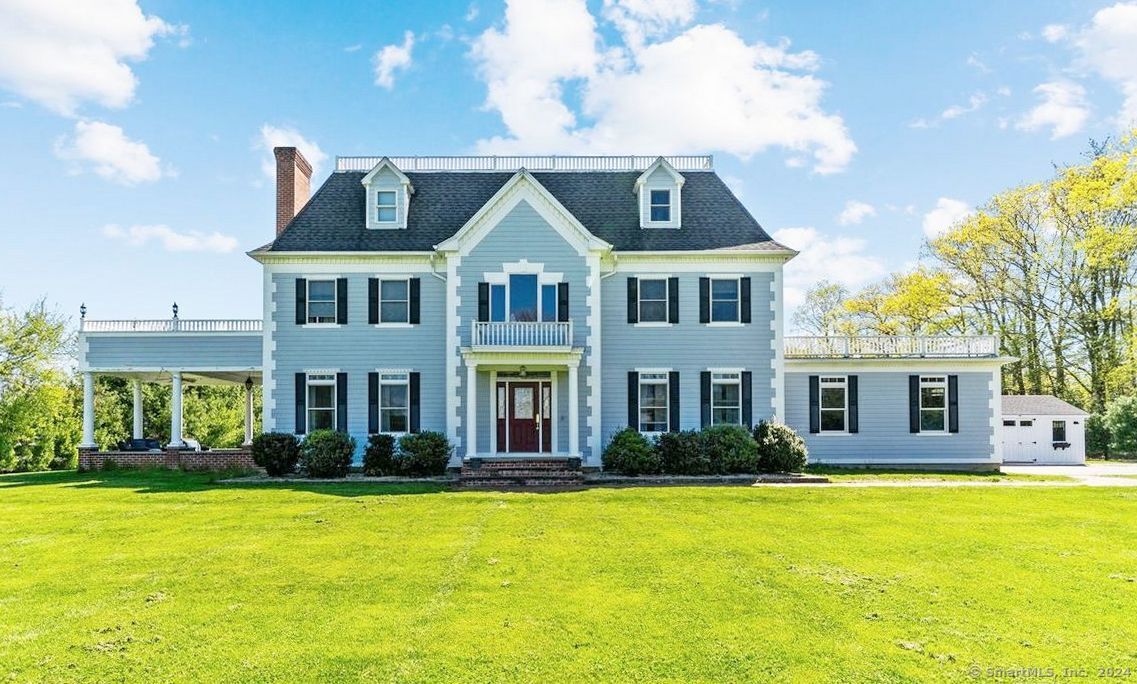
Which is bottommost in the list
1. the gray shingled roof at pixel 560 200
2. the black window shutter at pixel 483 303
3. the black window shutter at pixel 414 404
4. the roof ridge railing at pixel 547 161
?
the black window shutter at pixel 414 404

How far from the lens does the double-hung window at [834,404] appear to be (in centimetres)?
2320

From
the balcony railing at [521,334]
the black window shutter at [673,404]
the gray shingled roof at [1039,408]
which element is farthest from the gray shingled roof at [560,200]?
the gray shingled roof at [1039,408]

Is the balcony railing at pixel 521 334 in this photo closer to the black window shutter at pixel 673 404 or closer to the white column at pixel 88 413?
the black window shutter at pixel 673 404

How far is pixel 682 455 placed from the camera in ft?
63.6

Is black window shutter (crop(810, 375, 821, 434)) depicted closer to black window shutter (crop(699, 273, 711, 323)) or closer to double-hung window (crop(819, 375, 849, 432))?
double-hung window (crop(819, 375, 849, 432))

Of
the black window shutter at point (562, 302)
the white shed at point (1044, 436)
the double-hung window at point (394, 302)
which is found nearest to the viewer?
the black window shutter at point (562, 302)

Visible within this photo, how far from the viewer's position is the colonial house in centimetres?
2102

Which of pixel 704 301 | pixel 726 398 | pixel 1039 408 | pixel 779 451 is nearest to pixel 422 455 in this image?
pixel 726 398

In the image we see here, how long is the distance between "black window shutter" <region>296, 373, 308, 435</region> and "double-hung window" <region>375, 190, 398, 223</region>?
549 centimetres

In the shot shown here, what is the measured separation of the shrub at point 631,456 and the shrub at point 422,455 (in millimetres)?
4493

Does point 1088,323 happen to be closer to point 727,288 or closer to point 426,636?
point 727,288

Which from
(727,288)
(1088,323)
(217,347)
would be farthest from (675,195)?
(1088,323)

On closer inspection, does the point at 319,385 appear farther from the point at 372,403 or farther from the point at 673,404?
the point at 673,404

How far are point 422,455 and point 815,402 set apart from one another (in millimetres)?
12569
